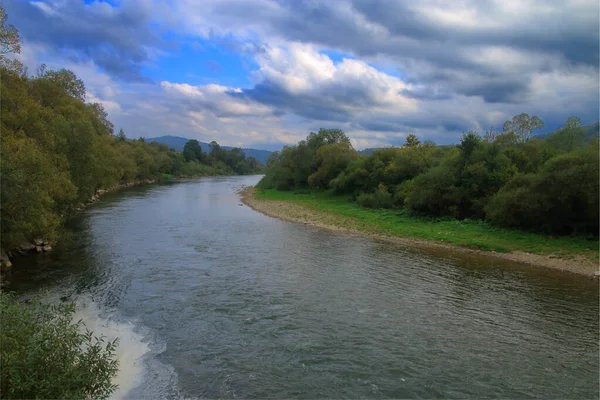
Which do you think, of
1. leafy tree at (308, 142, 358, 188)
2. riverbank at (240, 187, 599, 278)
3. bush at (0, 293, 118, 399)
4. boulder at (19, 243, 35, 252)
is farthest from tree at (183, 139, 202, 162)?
bush at (0, 293, 118, 399)

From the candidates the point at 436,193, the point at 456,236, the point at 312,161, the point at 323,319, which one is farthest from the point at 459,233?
the point at 312,161

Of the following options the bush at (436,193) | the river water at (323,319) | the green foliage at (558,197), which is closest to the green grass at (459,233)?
the green foliage at (558,197)

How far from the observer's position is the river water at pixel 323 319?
36.8 ft

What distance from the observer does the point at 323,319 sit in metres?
15.7

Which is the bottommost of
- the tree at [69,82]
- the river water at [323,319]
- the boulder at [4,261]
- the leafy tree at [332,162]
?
the river water at [323,319]

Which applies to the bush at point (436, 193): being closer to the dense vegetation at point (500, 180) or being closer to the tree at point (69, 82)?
the dense vegetation at point (500, 180)

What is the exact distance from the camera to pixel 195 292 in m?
18.5

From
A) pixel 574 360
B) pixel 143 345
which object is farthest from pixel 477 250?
pixel 143 345

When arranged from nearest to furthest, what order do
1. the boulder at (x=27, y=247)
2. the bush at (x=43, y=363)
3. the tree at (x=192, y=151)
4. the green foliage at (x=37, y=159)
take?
the bush at (x=43, y=363)
the green foliage at (x=37, y=159)
the boulder at (x=27, y=247)
the tree at (x=192, y=151)

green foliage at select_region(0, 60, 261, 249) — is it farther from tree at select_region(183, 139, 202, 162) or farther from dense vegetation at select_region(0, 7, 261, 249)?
tree at select_region(183, 139, 202, 162)

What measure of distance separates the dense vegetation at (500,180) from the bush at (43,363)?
29649 millimetres

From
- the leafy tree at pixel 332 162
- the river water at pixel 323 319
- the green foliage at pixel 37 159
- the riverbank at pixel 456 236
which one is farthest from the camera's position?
the leafy tree at pixel 332 162

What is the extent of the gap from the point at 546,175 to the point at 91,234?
34.6 meters

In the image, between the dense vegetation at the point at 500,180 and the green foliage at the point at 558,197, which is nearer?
the green foliage at the point at 558,197
